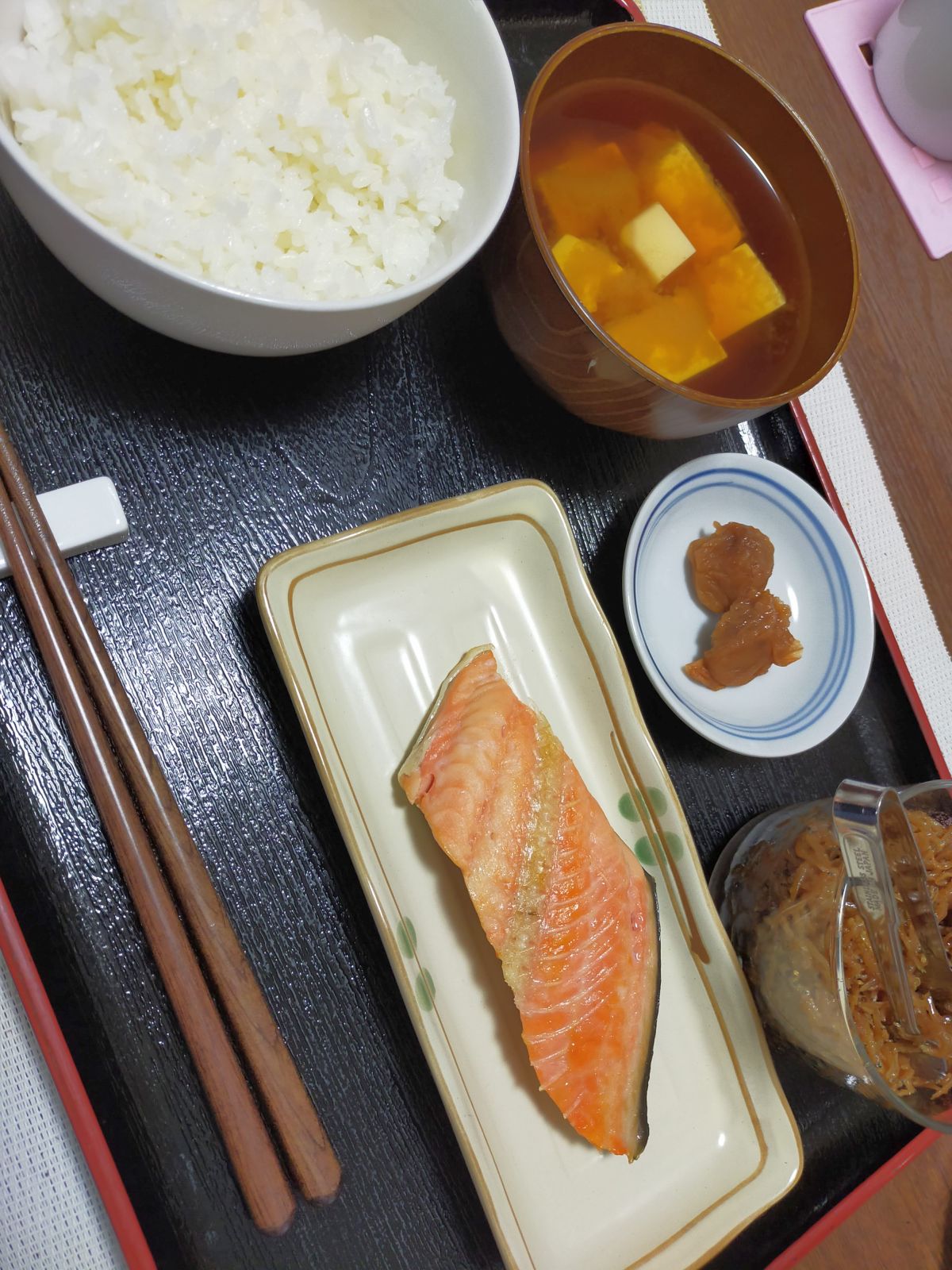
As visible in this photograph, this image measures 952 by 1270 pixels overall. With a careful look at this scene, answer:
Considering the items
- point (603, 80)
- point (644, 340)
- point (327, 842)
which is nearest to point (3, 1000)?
point (327, 842)

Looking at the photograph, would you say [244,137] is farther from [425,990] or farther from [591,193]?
[425,990]

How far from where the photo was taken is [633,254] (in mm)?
1200

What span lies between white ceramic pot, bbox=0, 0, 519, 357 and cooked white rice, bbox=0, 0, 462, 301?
0.02 meters

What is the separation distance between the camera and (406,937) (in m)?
1.04

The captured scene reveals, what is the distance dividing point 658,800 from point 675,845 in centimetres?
6

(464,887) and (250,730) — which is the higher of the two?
(250,730)

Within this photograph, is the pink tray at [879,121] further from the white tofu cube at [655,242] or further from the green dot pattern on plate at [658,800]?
the green dot pattern on plate at [658,800]

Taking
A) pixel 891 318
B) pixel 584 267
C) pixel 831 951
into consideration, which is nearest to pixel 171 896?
pixel 831 951

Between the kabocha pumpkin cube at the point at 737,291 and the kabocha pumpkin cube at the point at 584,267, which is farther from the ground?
the kabocha pumpkin cube at the point at 584,267

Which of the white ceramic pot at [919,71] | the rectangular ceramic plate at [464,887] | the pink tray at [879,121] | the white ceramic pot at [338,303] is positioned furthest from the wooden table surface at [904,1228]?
the white ceramic pot at [919,71]

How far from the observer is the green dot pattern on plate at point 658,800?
47.5 inches

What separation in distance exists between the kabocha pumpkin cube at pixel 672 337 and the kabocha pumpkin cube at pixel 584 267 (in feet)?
0.16

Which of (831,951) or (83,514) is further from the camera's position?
(831,951)

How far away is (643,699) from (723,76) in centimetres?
86
